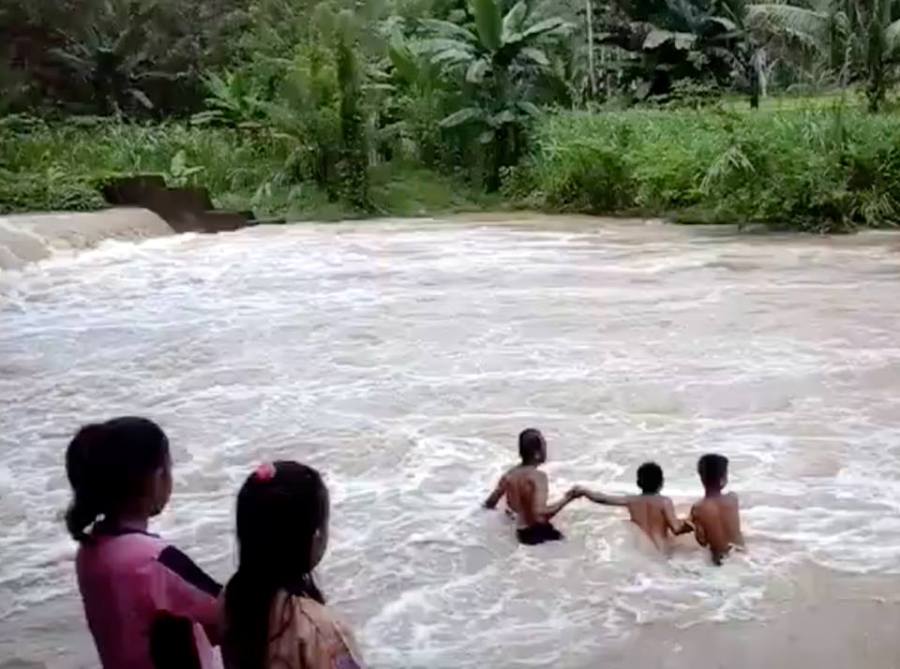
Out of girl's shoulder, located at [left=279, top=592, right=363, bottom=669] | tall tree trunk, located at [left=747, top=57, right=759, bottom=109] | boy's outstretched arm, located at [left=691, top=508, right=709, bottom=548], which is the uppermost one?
girl's shoulder, located at [left=279, top=592, right=363, bottom=669]

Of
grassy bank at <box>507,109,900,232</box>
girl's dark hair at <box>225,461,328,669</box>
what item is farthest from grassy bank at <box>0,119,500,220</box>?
→ girl's dark hair at <box>225,461,328,669</box>

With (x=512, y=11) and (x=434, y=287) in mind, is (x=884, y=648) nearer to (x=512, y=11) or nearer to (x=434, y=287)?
(x=434, y=287)

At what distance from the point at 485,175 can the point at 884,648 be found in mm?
17673

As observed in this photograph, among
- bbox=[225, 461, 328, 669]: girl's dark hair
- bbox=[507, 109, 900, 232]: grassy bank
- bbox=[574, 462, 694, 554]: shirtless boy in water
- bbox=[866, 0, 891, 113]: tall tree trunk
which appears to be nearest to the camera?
bbox=[225, 461, 328, 669]: girl's dark hair

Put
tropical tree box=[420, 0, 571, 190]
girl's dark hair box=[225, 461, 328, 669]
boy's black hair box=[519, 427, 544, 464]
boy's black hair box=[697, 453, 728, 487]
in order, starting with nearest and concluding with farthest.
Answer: girl's dark hair box=[225, 461, 328, 669] < boy's black hair box=[697, 453, 728, 487] < boy's black hair box=[519, 427, 544, 464] < tropical tree box=[420, 0, 571, 190]

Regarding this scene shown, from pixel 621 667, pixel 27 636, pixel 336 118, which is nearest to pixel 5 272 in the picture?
pixel 336 118

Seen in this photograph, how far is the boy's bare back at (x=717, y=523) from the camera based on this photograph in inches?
202

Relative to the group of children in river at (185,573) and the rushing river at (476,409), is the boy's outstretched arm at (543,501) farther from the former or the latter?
the group of children in river at (185,573)

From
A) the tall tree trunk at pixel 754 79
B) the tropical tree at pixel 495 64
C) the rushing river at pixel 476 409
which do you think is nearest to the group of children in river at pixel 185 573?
the rushing river at pixel 476 409

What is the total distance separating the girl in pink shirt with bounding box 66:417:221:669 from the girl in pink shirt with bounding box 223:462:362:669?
5.1 inches

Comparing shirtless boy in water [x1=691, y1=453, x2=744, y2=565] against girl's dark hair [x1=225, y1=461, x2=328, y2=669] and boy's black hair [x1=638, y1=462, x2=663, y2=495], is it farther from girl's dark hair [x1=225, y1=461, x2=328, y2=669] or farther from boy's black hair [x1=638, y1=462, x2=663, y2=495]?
girl's dark hair [x1=225, y1=461, x2=328, y2=669]

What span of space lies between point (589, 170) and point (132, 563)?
1733cm

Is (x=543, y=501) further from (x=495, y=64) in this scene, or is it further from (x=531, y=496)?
(x=495, y=64)

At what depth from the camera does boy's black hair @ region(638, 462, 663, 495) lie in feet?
17.3
